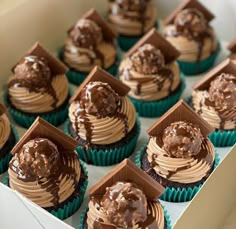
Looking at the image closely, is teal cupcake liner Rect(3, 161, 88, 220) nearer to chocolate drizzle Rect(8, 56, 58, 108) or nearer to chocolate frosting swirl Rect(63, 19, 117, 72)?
chocolate drizzle Rect(8, 56, 58, 108)

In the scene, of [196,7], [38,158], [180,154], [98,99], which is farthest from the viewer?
[196,7]

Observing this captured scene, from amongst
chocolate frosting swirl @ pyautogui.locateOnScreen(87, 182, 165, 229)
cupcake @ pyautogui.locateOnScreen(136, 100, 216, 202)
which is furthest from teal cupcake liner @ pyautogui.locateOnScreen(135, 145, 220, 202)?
chocolate frosting swirl @ pyautogui.locateOnScreen(87, 182, 165, 229)

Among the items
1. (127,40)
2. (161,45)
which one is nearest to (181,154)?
(161,45)

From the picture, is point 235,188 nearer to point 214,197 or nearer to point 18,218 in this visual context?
point 214,197

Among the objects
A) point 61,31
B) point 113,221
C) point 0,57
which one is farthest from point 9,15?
point 113,221

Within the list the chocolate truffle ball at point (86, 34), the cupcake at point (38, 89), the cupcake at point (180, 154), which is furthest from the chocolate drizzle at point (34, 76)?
the cupcake at point (180, 154)

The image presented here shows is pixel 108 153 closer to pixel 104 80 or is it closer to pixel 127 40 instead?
pixel 104 80

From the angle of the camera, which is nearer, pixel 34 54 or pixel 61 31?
pixel 34 54
